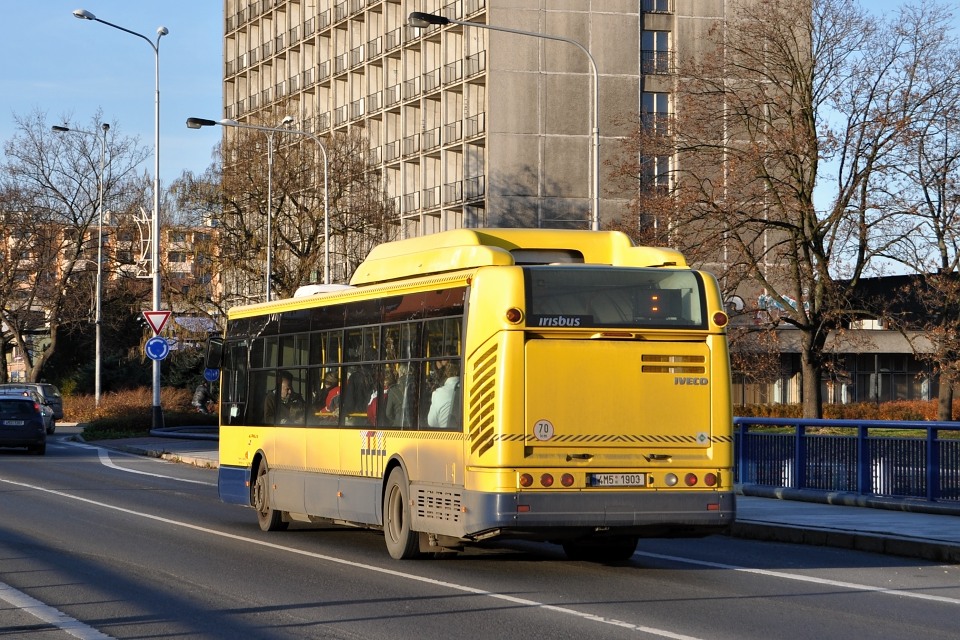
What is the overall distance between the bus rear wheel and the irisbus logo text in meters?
2.46

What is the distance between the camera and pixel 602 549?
15031mm

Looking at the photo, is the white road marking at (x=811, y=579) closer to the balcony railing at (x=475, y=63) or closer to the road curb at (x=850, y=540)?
the road curb at (x=850, y=540)

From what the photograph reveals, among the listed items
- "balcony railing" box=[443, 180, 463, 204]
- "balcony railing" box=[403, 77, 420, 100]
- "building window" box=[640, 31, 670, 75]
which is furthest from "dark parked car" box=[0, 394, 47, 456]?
"balcony railing" box=[403, 77, 420, 100]

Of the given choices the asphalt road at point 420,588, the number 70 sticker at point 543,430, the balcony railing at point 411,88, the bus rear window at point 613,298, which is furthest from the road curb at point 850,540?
the balcony railing at point 411,88

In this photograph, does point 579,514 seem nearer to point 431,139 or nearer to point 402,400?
point 402,400

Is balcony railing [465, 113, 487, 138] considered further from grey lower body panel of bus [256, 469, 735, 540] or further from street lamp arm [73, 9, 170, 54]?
grey lower body panel of bus [256, 469, 735, 540]

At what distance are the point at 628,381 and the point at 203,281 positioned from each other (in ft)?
149

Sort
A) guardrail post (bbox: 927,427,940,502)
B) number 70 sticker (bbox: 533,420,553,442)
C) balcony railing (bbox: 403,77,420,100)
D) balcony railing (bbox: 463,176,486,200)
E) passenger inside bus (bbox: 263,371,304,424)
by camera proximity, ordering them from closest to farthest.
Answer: number 70 sticker (bbox: 533,420,553,442) → passenger inside bus (bbox: 263,371,304,424) → guardrail post (bbox: 927,427,940,502) → balcony railing (bbox: 463,176,486,200) → balcony railing (bbox: 403,77,420,100)

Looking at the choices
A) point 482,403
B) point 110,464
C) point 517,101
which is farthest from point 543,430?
point 517,101

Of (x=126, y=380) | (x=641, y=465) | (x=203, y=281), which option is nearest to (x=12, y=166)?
(x=126, y=380)

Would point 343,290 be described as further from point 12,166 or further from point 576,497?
point 12,166

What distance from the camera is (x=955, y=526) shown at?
55.6 ft

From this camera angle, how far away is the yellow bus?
1303 centimetres

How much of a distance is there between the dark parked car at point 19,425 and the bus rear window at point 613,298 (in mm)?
27916
